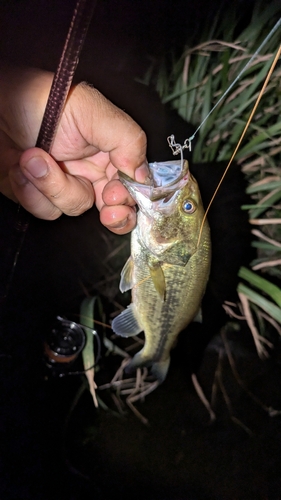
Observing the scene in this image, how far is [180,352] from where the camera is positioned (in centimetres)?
246

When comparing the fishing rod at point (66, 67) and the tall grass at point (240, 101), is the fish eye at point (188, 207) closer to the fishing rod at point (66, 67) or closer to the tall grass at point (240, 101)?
the fishing rod at point (66, 67)

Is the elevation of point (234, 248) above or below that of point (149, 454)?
above

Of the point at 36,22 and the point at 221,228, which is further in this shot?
the point at 221,228

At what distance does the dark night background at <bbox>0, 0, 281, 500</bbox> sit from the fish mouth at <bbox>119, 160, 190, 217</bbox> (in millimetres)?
756

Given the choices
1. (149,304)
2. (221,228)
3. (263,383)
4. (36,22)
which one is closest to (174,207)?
(149,304)

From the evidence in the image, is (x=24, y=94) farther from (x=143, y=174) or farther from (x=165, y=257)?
(x=165, y=257)

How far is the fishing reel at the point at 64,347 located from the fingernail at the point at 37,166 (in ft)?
4.69

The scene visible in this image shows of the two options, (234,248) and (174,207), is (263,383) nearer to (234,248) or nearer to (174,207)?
(234,248)

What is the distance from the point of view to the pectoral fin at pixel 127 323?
62.3 inches

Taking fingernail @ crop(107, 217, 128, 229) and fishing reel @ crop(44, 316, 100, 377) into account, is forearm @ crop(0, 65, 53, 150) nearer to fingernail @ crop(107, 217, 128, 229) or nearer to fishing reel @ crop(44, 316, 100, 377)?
fingernail @ crop(107, 217, 128, 229)

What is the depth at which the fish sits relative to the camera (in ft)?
3.85

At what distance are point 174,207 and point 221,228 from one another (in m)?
0.85

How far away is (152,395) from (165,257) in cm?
163

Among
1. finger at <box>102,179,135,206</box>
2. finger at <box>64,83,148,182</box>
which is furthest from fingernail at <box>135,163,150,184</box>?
finger at <box>102,179,135,206</box>
